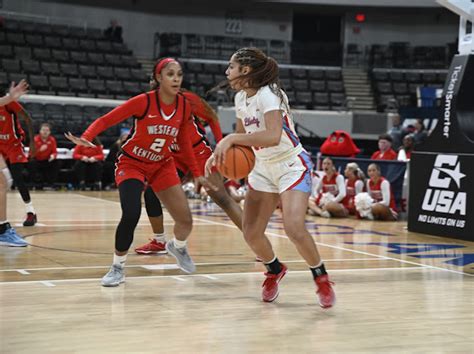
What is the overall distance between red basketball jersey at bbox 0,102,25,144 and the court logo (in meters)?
5.13

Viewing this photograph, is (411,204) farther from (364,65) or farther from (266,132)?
(364,65)

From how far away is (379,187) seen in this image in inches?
476

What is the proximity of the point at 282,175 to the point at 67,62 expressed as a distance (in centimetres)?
2011

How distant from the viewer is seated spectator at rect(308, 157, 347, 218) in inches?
488

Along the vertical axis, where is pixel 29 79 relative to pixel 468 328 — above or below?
above

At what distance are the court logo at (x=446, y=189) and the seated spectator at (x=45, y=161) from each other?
9088 mm

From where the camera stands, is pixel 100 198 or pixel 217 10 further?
pixel 217 10

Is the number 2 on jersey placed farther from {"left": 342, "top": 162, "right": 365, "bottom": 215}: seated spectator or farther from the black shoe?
{"left": 342, "top": 162, "right": 365, "bottom": 215}: seated spectator

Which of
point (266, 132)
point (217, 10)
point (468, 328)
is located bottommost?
point (468, 328)

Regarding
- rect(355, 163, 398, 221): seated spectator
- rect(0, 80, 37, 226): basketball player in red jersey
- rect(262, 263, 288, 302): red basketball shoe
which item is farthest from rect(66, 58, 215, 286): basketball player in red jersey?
rect(355, 163, 398, 221): seated spectator

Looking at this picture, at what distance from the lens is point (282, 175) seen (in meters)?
4.88

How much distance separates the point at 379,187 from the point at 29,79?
13.3 meters

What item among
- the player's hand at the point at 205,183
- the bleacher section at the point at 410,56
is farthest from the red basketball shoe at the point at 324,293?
the bleacher section at the point at 410,56

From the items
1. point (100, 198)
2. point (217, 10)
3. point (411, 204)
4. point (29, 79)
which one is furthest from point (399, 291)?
point (217, 10)
